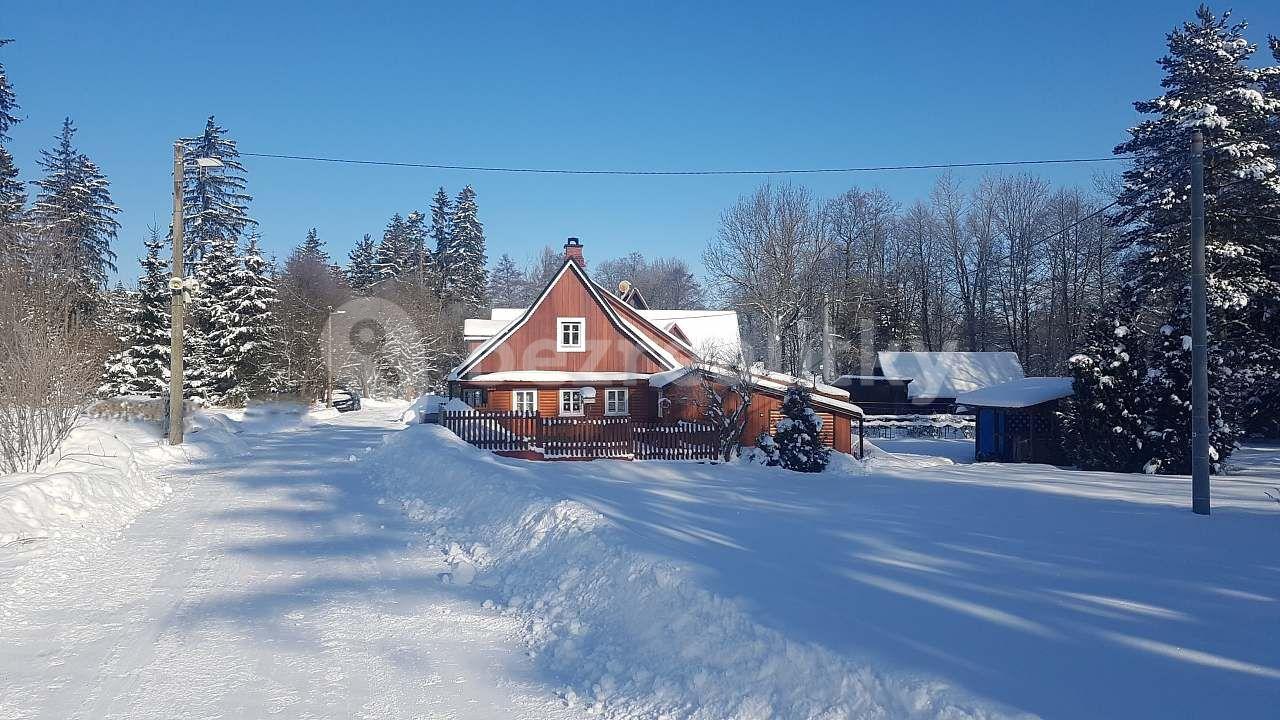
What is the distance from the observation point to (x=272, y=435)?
30797 mm

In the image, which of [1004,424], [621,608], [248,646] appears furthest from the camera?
A: [1004,424]

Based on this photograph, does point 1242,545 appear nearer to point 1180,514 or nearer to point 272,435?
point 1180,514

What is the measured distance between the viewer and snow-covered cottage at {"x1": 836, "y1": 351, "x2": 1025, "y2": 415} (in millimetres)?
47312

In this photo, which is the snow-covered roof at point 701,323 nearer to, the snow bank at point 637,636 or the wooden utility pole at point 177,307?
the wooden utility pole at point 177,307

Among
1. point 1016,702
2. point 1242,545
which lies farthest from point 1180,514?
point 1016,702

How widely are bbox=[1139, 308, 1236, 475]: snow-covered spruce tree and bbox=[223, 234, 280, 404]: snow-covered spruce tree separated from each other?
135ft

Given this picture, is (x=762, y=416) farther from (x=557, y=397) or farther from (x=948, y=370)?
(x=948, y=370)

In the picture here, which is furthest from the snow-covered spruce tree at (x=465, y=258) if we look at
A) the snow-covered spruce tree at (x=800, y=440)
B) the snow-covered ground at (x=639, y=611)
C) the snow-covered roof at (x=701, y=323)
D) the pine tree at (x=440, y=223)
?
the snow-covered ground at (x=639, y=611)

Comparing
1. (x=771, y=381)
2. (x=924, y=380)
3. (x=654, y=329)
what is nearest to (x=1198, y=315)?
(x=771, y=381)

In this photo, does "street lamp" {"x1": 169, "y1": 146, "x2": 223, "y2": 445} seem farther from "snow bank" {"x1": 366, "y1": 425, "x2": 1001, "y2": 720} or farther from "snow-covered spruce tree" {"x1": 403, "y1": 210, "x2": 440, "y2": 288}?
"snow-covered spruce tree" {"x1": 403, "y1": 210, "x2": 440, "y2": 288}

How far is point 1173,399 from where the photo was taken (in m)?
20.6

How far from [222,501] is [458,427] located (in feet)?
31.9

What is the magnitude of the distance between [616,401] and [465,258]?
4827 cm

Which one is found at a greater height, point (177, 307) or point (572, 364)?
point (177, 307)
